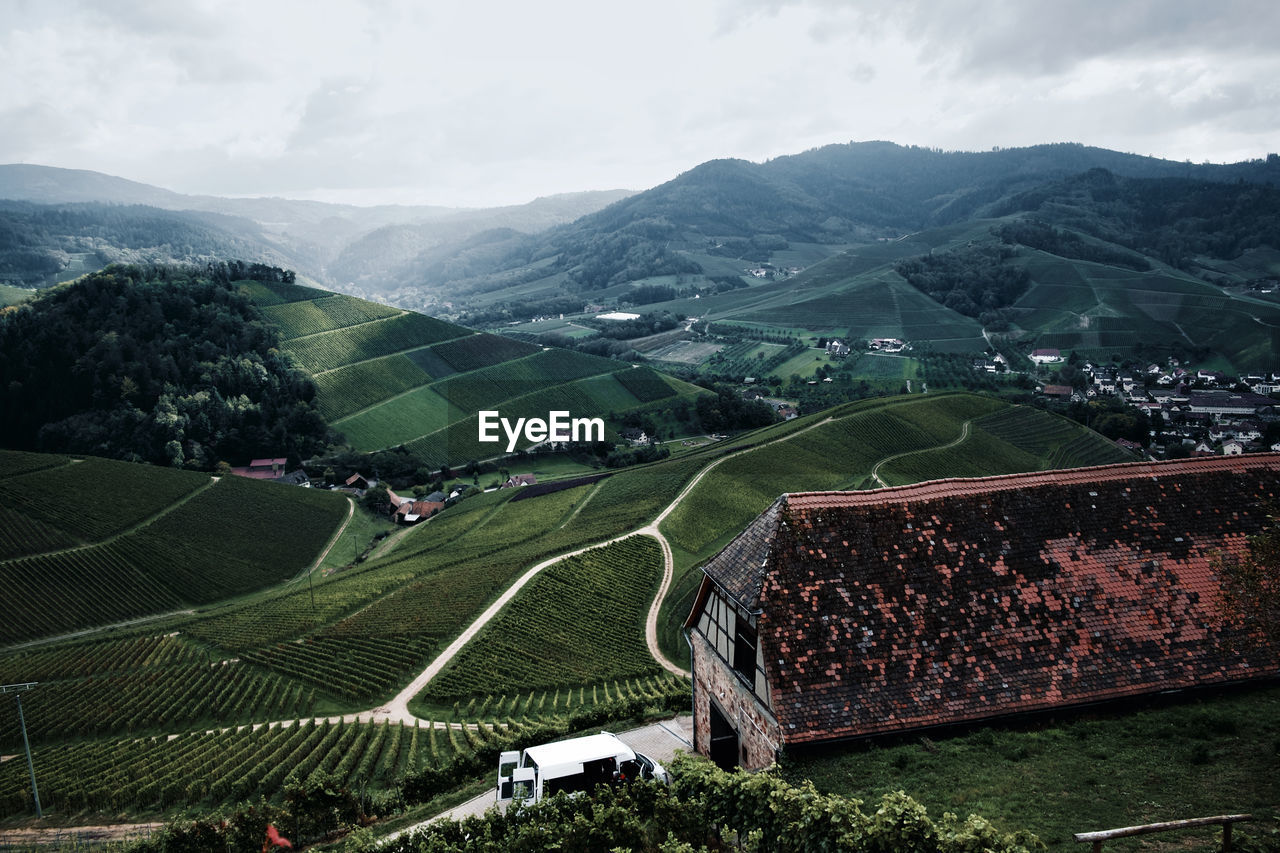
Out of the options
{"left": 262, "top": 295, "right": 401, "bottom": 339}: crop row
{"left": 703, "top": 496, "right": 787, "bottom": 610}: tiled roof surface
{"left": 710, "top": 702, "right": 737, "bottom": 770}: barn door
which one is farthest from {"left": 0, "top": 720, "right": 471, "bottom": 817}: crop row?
{"left": 262, "top": 295, "right": 401, "bottom": 339}: crop row

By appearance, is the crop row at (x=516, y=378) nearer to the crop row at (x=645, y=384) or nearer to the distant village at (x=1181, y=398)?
the crop row at (x=645, y=384)

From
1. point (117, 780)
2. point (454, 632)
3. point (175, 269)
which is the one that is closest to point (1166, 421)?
point (454, 632)

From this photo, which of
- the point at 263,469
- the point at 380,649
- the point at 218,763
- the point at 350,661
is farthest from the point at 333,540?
the point at 218,763

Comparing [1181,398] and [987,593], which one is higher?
[987,593]

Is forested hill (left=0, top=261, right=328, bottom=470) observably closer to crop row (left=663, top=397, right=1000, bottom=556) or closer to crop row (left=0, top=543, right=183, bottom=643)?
crop row (left=0, top=543, right=183, bottom=643)

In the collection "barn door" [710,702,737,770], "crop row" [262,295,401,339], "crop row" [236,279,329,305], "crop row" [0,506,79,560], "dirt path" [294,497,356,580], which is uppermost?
"crop row" [236,279,329,305]

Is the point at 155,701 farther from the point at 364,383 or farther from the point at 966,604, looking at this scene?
the point at 364,383
